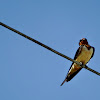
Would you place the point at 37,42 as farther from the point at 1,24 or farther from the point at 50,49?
the point at 1,24

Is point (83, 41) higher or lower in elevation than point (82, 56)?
higher

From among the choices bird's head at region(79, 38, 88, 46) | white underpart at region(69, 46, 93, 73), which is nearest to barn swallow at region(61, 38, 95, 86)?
white underpart at region(69, 46, 93, 73)

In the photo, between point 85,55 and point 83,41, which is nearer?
point 85,55

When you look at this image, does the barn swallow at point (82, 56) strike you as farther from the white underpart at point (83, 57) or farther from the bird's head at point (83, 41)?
the bird's head at point (83, 41)

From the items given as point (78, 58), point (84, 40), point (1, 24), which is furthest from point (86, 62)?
point (1, 24)

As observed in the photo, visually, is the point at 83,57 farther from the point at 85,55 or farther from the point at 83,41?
the point at 83,41

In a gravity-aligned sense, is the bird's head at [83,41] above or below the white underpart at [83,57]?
above

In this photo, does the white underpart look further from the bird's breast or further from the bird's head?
the bird's head

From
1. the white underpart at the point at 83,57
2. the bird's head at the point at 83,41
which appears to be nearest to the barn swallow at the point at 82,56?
the white underpart at the point at 83,57

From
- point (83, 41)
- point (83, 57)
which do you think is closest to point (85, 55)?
point (83, 57)

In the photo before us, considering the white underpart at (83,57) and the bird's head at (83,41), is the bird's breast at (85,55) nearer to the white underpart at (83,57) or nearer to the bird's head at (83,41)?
the white underpart at (83,57)

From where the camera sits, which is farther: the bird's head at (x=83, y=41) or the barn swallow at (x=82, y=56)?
the bird's head at (x=83, y=41)

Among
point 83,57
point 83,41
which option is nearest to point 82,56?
point 83,57

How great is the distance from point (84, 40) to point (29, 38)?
165 inches
